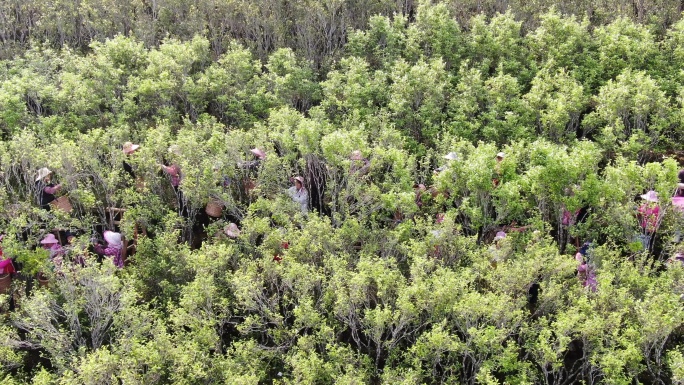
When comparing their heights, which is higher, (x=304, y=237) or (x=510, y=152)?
(x=510, y=152)

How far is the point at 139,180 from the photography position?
1512cm

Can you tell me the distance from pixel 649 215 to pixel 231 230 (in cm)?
859

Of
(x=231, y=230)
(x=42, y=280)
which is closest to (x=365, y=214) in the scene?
(x=231, y=230)

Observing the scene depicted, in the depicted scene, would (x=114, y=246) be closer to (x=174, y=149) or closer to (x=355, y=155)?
(x=174, y=149)

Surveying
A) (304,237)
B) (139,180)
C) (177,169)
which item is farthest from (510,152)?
(139,180)

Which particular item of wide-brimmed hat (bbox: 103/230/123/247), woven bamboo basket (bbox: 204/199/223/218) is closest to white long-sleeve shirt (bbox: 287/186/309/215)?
woven bamboo basket (bbox: 204/199/223/218)

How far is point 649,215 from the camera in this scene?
41.2 feet

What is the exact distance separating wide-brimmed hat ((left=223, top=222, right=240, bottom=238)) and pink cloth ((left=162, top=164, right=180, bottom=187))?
5.78 ft

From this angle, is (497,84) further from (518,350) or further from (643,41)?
(518,350)

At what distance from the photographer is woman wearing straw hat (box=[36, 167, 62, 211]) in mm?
14430

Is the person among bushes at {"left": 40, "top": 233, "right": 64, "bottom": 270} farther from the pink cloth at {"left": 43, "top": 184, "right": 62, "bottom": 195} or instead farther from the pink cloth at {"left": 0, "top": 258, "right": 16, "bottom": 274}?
the pink cloth at {"left": 43, "top": 184, "right": 62, "bottom": 195}

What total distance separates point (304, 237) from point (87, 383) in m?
4.61

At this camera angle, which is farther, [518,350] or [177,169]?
[177,169]

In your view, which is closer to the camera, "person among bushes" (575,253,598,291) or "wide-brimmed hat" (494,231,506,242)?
"person among bushes" (575,253,598,291)
